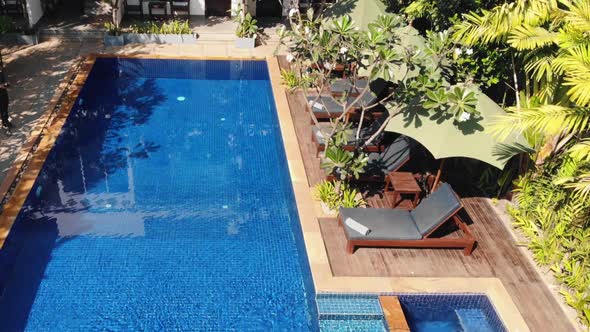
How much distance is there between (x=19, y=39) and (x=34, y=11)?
1546mm

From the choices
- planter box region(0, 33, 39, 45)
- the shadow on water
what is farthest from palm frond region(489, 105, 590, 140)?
planter box region(0, 33, 39, 45)

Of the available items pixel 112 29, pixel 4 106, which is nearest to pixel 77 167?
pixel 4 106

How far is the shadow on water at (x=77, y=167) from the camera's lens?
915 cm

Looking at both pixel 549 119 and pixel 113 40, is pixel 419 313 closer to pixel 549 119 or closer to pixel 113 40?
pixel 549 119

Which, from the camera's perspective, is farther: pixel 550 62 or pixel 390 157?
pixel 390 157

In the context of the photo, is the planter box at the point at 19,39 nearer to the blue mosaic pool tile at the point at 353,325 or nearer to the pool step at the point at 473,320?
the blue mosaic pool tile at the point at 353,325

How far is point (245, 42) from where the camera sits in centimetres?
1858

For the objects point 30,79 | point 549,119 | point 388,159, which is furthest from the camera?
point 30,79

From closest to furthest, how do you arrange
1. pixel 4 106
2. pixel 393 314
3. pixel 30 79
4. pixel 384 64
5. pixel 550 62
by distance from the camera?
pixel 393 314, pixel 550 62, pixel 384 64, pixel 4 106, pixel 30 79

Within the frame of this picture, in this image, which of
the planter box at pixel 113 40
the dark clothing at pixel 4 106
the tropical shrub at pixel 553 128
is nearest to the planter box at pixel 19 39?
the planter box at pixel 113 40

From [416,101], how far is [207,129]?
249 inches

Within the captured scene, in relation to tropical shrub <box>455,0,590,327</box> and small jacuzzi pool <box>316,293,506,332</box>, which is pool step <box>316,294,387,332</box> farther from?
tropical shrub <box>455,0,590,327</box>

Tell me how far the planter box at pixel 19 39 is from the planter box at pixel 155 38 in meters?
2.97

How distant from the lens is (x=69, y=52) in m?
17.2
